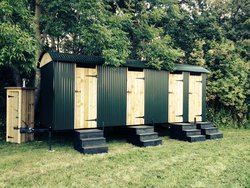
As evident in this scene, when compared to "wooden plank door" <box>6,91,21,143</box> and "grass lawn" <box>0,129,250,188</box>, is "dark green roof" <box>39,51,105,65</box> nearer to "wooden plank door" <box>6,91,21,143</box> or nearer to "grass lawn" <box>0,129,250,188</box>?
"wooden plank door" <box>6,91,21,143</box>

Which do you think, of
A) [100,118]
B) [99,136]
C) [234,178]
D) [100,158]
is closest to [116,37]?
[100,118]

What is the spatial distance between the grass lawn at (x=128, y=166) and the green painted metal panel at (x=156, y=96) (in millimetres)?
1438

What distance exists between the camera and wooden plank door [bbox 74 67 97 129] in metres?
7.21

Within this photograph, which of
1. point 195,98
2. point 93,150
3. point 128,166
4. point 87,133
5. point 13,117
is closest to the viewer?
point 128,166

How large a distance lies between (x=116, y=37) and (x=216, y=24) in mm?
7679

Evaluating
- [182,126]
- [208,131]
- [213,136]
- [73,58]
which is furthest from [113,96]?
[213,136]

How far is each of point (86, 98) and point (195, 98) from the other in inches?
189

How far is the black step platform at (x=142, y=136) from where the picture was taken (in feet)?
24.4

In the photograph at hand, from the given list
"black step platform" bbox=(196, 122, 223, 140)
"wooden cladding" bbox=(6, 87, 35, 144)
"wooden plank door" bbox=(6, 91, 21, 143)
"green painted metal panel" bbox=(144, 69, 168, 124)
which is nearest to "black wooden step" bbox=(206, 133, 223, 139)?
"black step platform" bbox=(196, 122, 223, 140)

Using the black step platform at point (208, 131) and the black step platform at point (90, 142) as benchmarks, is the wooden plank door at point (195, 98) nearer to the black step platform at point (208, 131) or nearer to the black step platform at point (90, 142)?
the black step platform at point (208, 131)

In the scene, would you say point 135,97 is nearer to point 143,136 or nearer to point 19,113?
point 143,136

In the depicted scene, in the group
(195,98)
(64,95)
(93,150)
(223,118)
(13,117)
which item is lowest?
(93,150)

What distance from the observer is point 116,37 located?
846 cm

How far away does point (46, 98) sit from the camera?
7492 mm
